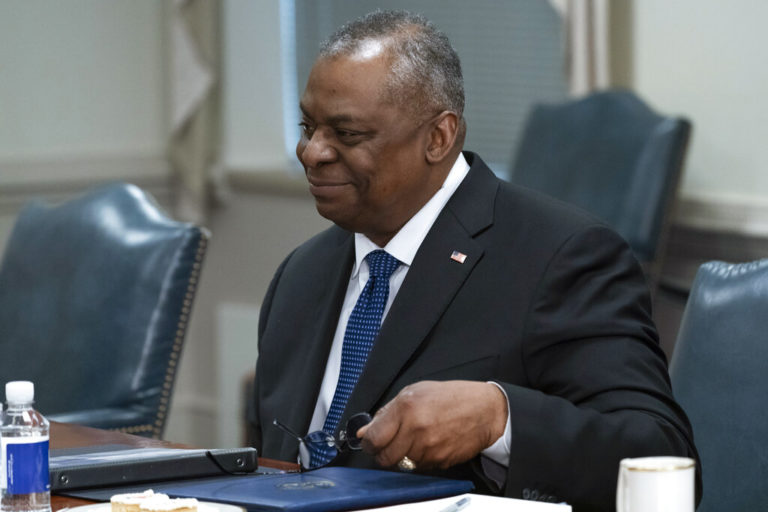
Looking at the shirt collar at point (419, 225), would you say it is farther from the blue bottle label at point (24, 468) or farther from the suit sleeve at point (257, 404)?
the blue bottle label at point (24, 468)

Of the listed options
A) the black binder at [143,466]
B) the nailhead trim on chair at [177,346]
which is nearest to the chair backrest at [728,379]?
the black binder at [143,466]

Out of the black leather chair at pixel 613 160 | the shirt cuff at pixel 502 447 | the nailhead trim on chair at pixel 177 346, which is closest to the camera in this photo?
the shirt cuff at pixel 502 447

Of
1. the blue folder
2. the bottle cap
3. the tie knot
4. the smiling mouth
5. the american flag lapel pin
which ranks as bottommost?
the blue folder

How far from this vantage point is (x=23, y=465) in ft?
5.18

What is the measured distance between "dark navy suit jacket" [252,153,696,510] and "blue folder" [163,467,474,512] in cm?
21

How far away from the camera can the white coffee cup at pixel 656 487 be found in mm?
1212

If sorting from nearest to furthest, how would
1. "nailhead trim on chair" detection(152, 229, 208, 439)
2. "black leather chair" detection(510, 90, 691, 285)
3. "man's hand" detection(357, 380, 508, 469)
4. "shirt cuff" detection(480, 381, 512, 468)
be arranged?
"man's hand" detection(357, 380, 508, 469) → "shirt cuff" detection(480, 381, 512, 468) → "nailhead trim on chair" detection(152, 229, 208, 439) → "black leather chair" detection(510, 90, 691, 285)

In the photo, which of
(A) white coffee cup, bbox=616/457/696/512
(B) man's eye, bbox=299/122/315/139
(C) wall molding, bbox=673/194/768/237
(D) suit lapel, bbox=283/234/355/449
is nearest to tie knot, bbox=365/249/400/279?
(D) suit lapel, bbox=283/234/355/449

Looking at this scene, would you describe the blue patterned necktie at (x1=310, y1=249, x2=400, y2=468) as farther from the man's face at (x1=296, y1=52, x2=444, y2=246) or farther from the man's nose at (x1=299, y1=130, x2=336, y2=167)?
the man's nose at (x1=299, y1=130, x2=336, y2=167)

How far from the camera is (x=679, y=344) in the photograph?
2148 mm

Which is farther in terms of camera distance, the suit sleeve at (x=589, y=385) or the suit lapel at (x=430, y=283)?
the suit lapel at (x=430, y=283)

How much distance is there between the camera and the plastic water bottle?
1573mm

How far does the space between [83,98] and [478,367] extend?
12.5 feet

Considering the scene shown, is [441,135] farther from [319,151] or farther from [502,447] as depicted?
[502,447]
